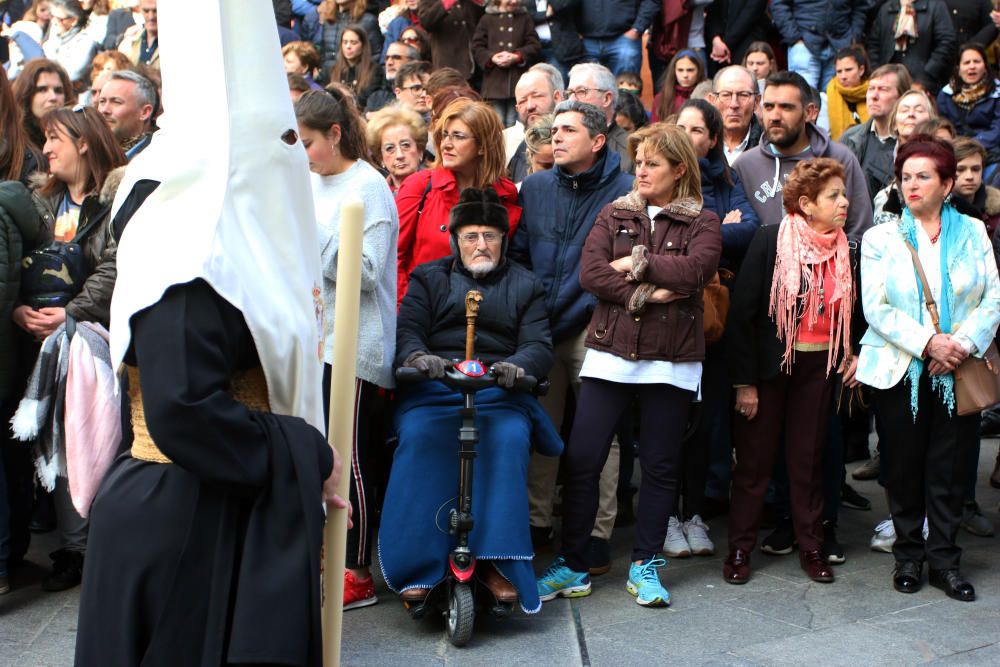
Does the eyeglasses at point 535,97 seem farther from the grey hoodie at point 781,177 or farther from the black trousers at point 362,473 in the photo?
the black trousers at point 362,473

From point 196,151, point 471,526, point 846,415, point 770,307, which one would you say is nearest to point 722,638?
point 471,526

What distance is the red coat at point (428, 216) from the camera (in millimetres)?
5938

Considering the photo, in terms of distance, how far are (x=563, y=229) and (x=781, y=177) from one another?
1307 millimetres

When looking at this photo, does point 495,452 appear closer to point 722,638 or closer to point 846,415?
point 722,638

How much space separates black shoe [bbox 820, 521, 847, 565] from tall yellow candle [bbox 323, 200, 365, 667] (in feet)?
11.8

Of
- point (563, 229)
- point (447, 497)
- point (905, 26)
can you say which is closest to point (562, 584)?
point (447, 497)

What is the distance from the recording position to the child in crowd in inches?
416

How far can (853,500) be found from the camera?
22.9ft

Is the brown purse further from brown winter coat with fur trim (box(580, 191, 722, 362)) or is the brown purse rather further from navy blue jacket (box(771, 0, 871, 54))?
navy blue jacket (box(771, 0, 871, 54))

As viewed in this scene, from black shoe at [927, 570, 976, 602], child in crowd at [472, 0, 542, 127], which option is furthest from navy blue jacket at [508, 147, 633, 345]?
child in crowd at [472, 0, 542, 127]

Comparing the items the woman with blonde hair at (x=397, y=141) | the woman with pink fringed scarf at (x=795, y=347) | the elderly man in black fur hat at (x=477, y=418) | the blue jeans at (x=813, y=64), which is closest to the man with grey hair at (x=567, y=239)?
the elderly man in black fur hat at (x=477, y=418)

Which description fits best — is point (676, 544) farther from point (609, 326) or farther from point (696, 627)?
point (609, 326)

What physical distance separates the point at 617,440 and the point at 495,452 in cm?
118

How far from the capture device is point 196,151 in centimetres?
261
